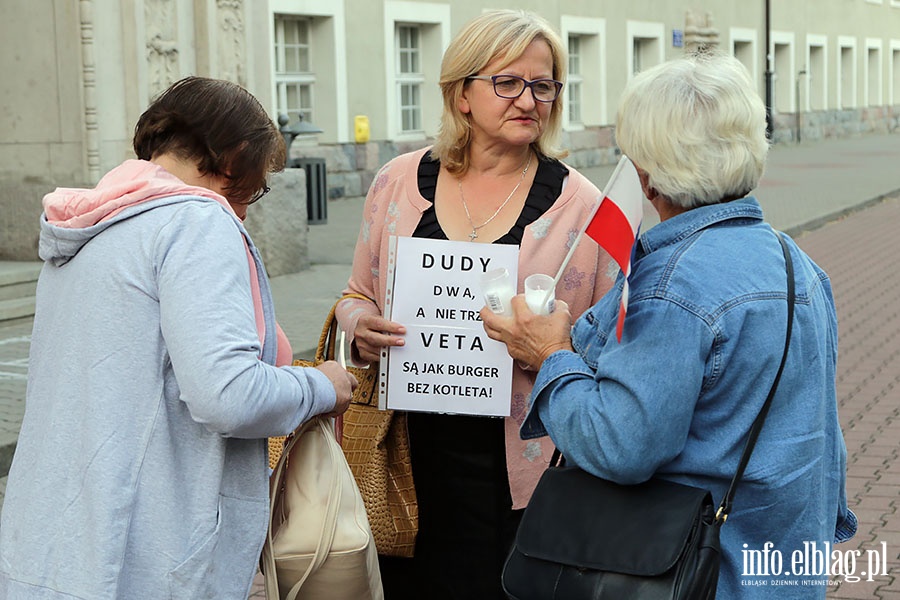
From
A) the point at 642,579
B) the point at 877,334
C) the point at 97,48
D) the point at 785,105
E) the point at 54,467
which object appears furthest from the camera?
the point at 785,105

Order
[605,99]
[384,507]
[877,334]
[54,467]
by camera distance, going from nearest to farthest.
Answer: [54,467] < [384,507] < [877,334] < [605,99]

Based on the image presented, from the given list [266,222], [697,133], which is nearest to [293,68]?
[266,222]

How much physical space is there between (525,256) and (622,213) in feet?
2.71

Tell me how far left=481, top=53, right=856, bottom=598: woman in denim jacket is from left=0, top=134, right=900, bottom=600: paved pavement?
2577 mm

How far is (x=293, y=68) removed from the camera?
62.6ft

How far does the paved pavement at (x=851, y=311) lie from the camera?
5.52 metres

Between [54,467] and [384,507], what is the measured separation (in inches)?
38.4

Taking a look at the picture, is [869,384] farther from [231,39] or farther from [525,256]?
[231,39]

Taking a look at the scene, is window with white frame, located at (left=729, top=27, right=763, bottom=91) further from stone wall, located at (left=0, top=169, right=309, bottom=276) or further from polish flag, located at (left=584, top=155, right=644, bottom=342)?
polish flag, located at (left=584, top=155, right=644, bottom=342)

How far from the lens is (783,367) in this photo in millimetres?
2221

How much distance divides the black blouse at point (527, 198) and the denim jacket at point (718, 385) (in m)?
0.87

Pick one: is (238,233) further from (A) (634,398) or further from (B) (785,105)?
(B) (785,105)

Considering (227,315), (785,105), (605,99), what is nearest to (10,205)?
(227,315)

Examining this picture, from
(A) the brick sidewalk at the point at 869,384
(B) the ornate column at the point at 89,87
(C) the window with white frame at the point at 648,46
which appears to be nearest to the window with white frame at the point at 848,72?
(C) the window with white frame at the point at 648,46
